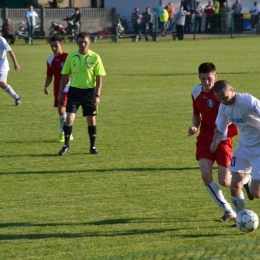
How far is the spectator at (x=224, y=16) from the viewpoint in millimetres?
45281

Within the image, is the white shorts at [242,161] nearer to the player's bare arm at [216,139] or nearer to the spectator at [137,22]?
the player's bare arm at [216,139]

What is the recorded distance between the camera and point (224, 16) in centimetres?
4588

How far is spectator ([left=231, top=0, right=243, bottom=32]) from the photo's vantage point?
45.5 meters

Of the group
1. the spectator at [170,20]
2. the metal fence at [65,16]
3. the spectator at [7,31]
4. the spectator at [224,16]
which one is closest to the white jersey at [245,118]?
the spectator at [7,31]

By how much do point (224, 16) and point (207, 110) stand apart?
39.1 meters

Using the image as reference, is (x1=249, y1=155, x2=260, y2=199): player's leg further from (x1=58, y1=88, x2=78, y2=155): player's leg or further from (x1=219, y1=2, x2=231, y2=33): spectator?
(x1=219, y1=2, x2=231, y2=33): spectator

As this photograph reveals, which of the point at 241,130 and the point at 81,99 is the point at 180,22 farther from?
the point at 241,130

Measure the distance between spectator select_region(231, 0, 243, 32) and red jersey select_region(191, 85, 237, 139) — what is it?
3868 centimetres

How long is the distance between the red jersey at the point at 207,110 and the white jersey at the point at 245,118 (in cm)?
58

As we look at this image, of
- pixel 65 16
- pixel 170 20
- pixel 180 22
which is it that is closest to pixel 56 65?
pixel 180 22

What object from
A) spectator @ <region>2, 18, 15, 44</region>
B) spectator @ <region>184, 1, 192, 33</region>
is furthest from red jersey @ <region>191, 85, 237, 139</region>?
spectator @ <region>184, 1, 192, 33</region>

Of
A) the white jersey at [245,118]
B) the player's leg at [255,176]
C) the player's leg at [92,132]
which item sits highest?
the white jersey at [245,118]

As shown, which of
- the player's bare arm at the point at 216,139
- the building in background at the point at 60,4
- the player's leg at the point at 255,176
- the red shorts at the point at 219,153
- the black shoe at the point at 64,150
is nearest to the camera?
the player's leg at the point at 255,176

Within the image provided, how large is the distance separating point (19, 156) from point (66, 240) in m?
4.68
